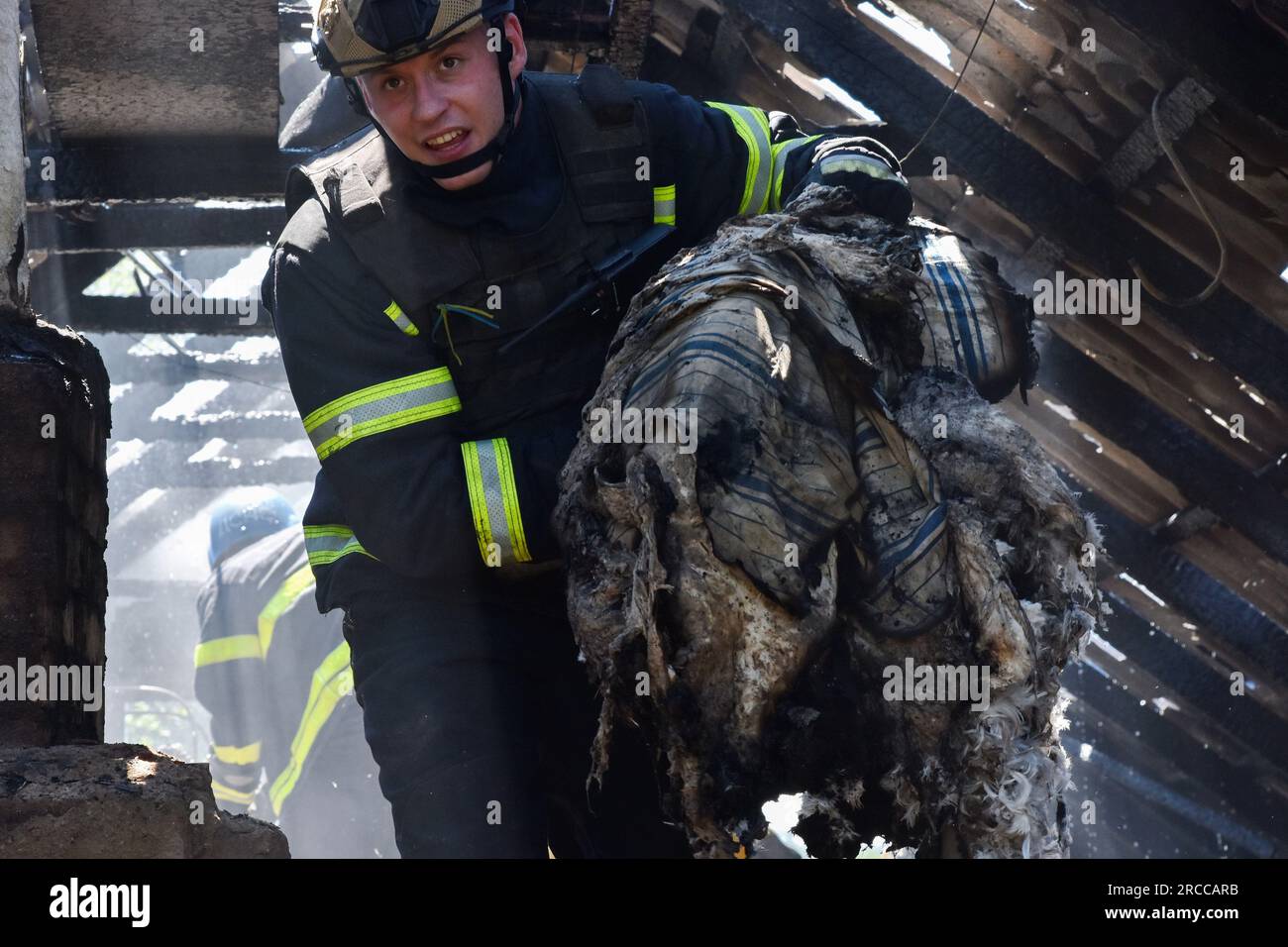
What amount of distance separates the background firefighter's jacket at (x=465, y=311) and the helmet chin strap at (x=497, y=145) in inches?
1.6


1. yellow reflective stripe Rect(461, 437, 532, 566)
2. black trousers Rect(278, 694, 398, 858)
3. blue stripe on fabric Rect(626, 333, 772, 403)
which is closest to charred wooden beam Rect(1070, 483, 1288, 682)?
yellow reflective stripe Rect(461, 437, 532, 566)

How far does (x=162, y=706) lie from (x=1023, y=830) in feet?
42.7

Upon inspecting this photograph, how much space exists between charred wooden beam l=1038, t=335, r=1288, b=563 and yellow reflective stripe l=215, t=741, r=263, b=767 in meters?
4.44

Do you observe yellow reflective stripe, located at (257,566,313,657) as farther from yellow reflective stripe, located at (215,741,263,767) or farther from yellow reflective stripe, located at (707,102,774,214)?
yellow reflective stripe, located at (707,102,774,214)

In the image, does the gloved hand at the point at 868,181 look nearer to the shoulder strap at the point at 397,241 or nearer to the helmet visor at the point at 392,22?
the shoulder strap at the point at 397,241

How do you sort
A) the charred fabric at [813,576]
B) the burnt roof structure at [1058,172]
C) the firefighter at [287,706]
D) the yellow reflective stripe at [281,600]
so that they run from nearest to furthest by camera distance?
the charred fabric at [813,576] < the burnt roof structure at [1058,172] < the firefighter at [287,706] < the yellow reflective stripe at [281,600]

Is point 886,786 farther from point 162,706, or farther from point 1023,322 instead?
point 162,706

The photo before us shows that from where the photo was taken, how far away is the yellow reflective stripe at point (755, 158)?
10.4 feet

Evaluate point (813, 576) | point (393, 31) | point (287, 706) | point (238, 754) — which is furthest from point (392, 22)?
point (238, 754)

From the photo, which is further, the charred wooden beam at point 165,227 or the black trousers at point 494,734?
the charred wooden beam at point 165,227

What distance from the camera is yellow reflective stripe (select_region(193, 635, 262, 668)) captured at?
676 cm

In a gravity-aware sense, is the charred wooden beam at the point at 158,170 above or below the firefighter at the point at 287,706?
above

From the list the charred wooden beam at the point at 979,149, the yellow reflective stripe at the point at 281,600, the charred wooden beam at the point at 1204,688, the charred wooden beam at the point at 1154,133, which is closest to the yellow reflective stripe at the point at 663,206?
the charred wooden beam at the point at 979,149

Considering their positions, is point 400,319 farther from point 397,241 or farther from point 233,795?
point 233,795
